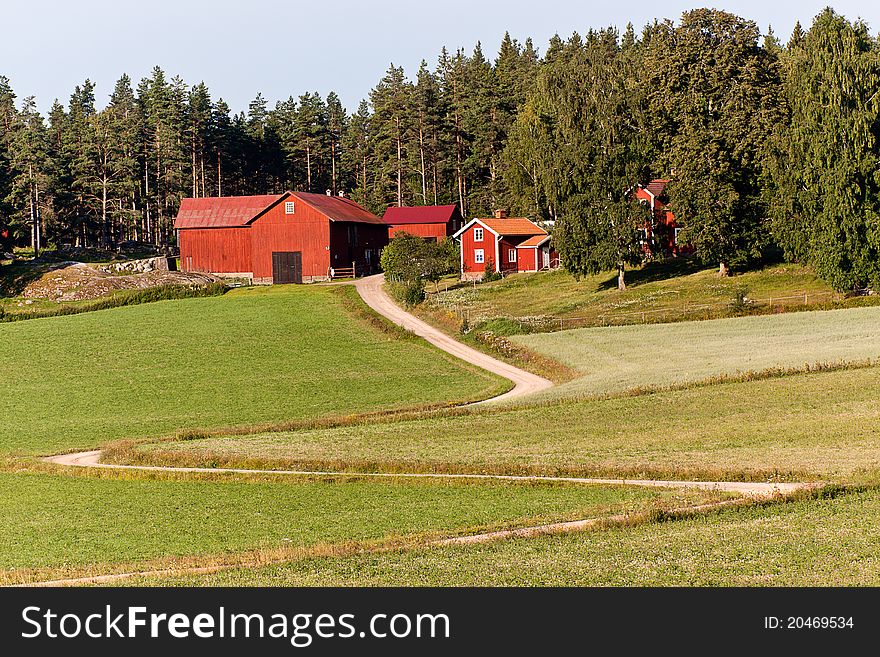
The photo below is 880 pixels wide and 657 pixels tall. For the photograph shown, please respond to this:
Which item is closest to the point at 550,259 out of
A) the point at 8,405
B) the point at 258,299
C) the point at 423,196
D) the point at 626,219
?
the point at 626,219

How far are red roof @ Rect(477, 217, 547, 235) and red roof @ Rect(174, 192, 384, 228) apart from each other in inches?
557

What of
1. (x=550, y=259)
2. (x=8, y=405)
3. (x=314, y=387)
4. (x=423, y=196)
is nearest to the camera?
(x=8, y=405)

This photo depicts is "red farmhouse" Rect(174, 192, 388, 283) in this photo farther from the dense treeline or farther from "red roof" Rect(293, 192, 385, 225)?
the dense treeline

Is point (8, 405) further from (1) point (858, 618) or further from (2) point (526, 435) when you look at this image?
(1) point (858, 618)

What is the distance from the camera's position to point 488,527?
72.8 feet

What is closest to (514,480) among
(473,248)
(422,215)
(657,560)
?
(657,560)

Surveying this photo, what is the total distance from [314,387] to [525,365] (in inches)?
509

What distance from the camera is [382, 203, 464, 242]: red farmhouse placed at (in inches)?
4437

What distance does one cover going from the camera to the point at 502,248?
309 ft

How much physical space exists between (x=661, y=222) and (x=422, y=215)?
3753 cm

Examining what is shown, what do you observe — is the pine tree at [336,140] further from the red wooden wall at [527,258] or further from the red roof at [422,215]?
the red wooden wall at [527,258]

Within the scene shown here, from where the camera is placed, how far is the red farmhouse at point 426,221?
370ft

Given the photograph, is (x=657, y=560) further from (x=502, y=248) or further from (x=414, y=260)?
(x=502, y=248)

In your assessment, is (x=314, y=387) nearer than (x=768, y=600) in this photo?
No
